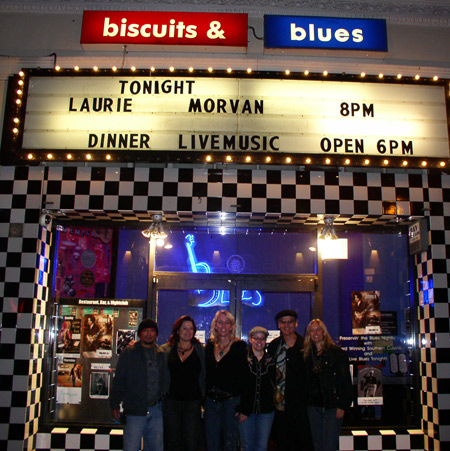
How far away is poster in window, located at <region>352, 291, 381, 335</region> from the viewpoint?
537 cm

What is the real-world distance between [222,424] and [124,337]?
166 cm

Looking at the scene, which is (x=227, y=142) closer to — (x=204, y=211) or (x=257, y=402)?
(x=204, y=211)

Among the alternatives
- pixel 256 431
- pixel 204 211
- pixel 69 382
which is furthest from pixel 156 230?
pixel 256 431

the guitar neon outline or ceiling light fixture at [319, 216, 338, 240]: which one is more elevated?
ceiling light fixture at [319, 216, 338, 240]

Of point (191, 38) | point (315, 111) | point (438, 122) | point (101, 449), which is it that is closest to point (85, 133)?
point (191, 38)

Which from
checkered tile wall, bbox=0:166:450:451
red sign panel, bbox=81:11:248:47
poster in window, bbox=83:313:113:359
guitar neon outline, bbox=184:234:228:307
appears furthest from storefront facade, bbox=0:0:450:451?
red sign panel, bbox=81:11:248:47

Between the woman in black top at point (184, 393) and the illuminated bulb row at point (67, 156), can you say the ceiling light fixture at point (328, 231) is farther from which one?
the illuminated bulb row at point (67, 156)

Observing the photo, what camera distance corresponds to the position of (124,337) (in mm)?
5324

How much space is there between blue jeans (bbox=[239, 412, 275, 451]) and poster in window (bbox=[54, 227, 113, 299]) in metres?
2.28

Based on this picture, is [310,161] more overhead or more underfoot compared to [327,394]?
more overhead

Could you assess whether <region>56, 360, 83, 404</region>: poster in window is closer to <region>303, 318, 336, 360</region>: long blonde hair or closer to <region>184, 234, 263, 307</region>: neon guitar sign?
<region>184, 234, 263, 307</region>: neon guitar sign

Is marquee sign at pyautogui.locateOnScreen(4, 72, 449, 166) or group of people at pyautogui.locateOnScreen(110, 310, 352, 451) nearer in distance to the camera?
group of people at pyautogui.locateOnScreen(110, 310, 352, 451)

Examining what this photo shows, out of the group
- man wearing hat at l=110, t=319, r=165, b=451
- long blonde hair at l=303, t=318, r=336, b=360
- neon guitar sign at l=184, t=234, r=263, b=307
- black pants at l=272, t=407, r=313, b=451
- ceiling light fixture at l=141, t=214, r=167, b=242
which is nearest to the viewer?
black pants at l=272, t=407, r=313, b=451

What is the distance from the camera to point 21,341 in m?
4.82
